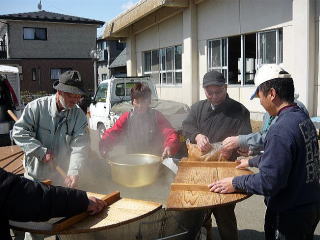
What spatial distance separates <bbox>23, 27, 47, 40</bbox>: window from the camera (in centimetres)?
3038

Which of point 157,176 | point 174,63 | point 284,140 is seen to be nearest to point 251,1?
point 174,63

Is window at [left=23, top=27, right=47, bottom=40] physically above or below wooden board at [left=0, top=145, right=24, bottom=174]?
above

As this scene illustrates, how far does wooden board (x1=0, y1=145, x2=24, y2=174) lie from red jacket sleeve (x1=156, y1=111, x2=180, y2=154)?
5.98 ft

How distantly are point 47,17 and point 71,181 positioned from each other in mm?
30764

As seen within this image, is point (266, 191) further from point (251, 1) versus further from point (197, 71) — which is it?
point (197, 71)

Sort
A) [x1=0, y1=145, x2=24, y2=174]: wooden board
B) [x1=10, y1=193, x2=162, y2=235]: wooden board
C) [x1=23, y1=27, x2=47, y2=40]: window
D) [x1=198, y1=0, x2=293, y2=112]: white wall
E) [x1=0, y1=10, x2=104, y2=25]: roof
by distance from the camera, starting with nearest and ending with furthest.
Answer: [x1=10, y1=193, x2=162, y2=235]: wooden board, [x1=0, y1=145, x2=24, y2=174]: wooden board, [x1=198, y1=0, x2=293, y2=112]: white wall, [x1=0, y1=10, x2=104, y2=25]: roof, [x1=23, y1=27, x2=47, y2=40]: window

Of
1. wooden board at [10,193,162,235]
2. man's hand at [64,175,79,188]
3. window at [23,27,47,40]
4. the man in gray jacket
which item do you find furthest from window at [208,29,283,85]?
window at [23,27,47,40]

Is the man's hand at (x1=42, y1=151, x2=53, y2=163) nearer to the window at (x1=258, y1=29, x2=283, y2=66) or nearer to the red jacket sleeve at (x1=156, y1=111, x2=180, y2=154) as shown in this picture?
the red jacket sleeve at (x1=156, y1=111, x2=180, y2=154)

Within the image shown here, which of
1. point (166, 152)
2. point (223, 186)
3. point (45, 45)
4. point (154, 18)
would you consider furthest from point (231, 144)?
point (45, 45)

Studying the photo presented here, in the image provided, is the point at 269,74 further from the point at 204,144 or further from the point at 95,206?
the point at 95,206

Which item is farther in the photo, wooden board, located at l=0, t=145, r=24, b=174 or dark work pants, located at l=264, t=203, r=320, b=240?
wooden board, located at l=0, t=145, r=24, b=174

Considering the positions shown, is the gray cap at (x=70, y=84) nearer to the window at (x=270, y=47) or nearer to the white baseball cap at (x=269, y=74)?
the white baseball cap at (x=269, y=74)

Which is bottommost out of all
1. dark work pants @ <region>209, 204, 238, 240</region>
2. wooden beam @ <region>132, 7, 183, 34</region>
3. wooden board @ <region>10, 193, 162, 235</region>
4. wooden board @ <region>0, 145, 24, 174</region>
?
dark work pants @ <region>209, 204, 238, 240</region>

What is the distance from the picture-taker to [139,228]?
242cm
